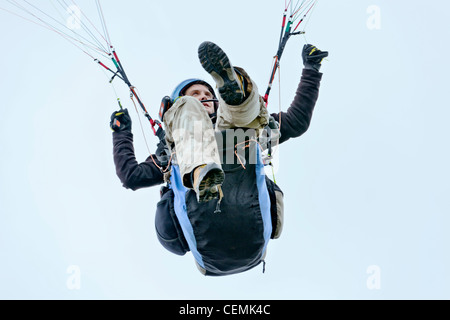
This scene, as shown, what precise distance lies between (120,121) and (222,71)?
5.95 feet

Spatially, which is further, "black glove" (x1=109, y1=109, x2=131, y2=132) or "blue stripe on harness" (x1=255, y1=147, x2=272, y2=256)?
"black glove" (x1=109, y1=109, x2=131, y2=132)

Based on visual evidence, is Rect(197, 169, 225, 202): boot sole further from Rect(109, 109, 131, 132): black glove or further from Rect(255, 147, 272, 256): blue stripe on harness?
Rect(109, 109, 131, 132): black glove

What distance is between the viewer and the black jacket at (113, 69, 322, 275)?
157 inches

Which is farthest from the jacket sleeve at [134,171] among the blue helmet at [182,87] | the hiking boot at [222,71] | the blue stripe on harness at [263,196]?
the hiking boot at [222,71]

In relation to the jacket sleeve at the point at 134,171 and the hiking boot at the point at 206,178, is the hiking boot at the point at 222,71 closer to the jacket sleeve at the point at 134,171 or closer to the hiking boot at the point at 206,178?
the hiking boot at the point at 206,178

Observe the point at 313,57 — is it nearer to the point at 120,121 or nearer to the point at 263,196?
the point at 263,196

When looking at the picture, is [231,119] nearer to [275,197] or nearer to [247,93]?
[247,93]

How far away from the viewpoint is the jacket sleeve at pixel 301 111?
4.50 meters

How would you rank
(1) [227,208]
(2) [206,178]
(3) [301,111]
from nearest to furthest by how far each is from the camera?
(2) [206,178], (1) [227,208], (3) [301,111]

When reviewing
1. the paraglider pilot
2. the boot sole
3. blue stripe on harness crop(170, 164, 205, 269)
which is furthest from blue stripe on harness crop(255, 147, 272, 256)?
the boot sole

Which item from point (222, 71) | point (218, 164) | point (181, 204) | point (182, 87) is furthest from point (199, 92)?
point (218, 164)

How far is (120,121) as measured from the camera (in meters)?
4.87

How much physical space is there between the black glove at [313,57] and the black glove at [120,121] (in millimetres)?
1684

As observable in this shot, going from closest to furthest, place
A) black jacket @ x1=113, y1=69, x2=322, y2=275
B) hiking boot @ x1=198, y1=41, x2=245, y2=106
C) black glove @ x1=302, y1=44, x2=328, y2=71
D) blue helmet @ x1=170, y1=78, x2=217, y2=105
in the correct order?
1. hiking boot @ x1=198, y1=41, x2=245, y2=106
2. black jacket @ x1=113, y1=69, x2=322, y2=275
3. blue helmet @ x1=170, y1=78, x2=217, y2=105
4. black glove @ x1=302, y1=44, x2=328, y2=71
